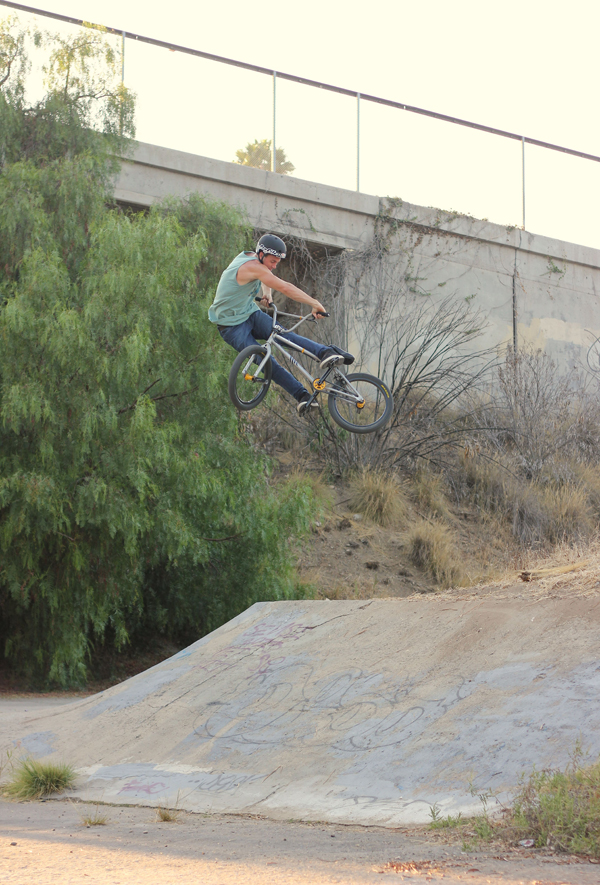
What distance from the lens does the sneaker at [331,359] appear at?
7.61 metres

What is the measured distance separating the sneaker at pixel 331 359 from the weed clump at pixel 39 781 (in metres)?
4.12

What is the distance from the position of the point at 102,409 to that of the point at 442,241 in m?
10.8

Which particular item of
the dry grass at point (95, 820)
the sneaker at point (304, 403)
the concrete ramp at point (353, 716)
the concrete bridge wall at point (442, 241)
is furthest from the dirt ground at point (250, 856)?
the concrete bridge wall at point (442, 241)

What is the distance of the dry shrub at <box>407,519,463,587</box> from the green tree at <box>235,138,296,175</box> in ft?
26.2

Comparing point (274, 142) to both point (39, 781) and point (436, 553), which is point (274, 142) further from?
point (39, 781)

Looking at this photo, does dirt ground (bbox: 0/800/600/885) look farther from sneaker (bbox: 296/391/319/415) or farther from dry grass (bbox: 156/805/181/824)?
sneaker (bbox: 296/391/319/415)

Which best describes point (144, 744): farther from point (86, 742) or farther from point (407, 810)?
point (407, 810)

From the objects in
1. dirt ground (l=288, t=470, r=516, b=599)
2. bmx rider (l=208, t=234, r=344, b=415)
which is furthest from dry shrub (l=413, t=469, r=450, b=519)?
bmx rider (l=208, t=234, r=344, b=415)

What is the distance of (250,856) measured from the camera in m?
4.84

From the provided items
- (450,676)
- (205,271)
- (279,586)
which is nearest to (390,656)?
(450,676)

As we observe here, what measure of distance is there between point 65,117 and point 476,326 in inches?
406

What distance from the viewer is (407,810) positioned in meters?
5.64

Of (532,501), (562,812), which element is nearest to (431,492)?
(532,501)

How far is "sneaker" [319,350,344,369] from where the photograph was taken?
761 cm
